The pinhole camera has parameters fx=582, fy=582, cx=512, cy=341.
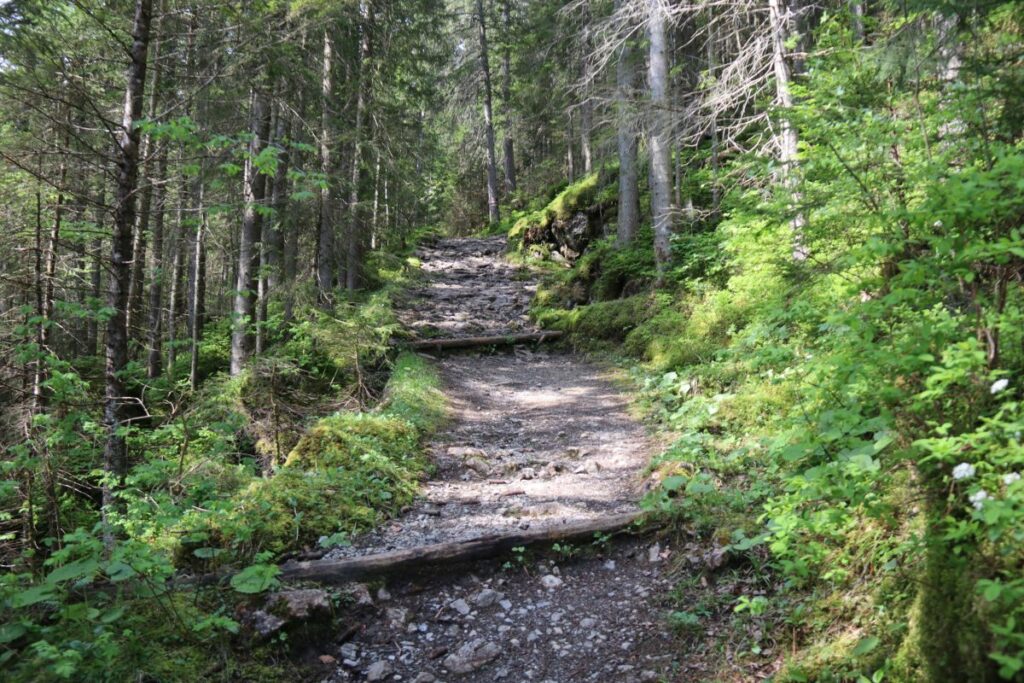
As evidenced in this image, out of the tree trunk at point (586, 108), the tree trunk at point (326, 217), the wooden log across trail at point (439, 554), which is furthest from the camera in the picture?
the tree trunk at point (586, 108)

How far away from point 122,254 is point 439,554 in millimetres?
3658

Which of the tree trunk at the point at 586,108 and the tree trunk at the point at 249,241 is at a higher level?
the tree trunk at the point at 586,108

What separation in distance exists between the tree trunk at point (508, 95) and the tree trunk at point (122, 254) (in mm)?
23830

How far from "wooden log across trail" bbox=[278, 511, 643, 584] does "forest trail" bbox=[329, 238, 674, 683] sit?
0.11 metres

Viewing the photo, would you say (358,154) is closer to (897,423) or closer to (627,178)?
(627,178)

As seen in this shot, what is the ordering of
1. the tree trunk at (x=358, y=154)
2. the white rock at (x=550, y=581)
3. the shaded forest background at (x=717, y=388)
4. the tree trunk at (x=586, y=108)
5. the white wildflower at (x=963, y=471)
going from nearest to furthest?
the white wildflower at (x=963, y=471), the shaded forest background at (x=717, y=388), the white rock at (x=550, y=581), the tree trunk at (x=586, y=108), the tree trunk at (x=358, y=154)

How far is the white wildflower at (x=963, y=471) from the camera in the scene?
2.28 m

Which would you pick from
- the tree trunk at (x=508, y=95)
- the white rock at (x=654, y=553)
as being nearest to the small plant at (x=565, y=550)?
the white rock at (x=654, y=553)

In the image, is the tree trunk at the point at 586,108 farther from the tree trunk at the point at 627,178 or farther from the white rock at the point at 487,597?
the white rock at the point at 487,597

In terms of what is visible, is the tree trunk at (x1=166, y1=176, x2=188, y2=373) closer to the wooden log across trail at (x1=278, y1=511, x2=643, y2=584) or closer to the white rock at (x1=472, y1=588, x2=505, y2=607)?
the wooden log across trail at (x1=278, y1=511, x2=643, y2=584)

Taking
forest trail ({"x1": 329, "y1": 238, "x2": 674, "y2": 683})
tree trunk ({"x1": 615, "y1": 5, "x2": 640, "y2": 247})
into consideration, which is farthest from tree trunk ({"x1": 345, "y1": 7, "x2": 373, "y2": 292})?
tree trunk ({"x1": 615, "y1": 5, "x2": 640, "y2": 247})

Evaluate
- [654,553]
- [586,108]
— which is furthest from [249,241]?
[586,108]

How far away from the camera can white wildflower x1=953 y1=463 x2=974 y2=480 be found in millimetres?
2280

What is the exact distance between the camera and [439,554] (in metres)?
4.43
